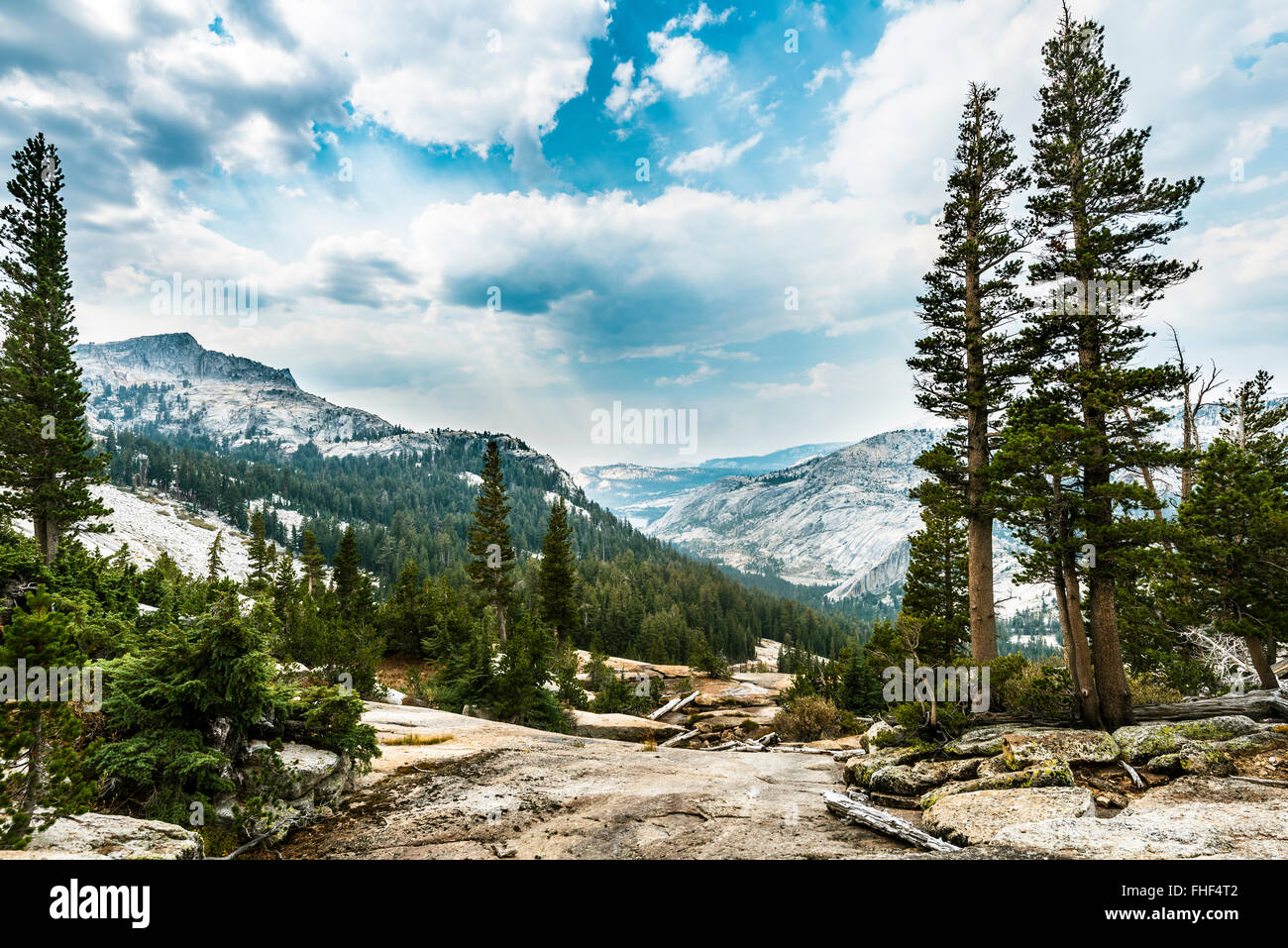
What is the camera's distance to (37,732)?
17.3 ft

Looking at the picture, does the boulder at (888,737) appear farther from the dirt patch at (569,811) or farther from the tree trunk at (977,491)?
the tree trunk at (977,491)

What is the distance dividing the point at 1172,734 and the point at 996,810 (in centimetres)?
617

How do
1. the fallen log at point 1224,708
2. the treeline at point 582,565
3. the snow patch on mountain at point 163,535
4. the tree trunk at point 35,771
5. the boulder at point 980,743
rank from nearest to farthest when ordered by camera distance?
the tree trunk at point 35,771, the boulder at point 980,743, the fallen log at point 1224,708, the snow patch on mountain at point 163,535, the treeline at point 582,565

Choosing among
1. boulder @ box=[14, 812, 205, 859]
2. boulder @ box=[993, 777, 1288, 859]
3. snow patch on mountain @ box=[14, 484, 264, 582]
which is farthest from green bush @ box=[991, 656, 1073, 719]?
snow patch on mountain @ box=[14, 484, 264, 582]

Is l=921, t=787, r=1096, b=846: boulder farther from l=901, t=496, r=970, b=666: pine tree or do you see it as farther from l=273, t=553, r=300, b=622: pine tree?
l=273, t=553, r=300, b=622: pine tree

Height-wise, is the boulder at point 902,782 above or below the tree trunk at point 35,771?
below

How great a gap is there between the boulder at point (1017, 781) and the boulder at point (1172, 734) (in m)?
1.99

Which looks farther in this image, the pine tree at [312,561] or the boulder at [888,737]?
the pine tree at [312,561]

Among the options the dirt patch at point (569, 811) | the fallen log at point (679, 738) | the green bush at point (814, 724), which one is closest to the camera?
the dirt patch at point (569, 811)

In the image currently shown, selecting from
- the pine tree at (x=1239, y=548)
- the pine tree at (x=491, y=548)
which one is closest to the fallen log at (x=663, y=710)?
the pine tree at (x=491, y=548)

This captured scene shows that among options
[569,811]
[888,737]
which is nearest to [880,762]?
[888,737]

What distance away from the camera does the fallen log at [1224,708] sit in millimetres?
11359

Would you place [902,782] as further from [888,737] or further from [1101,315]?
[1101,315]
